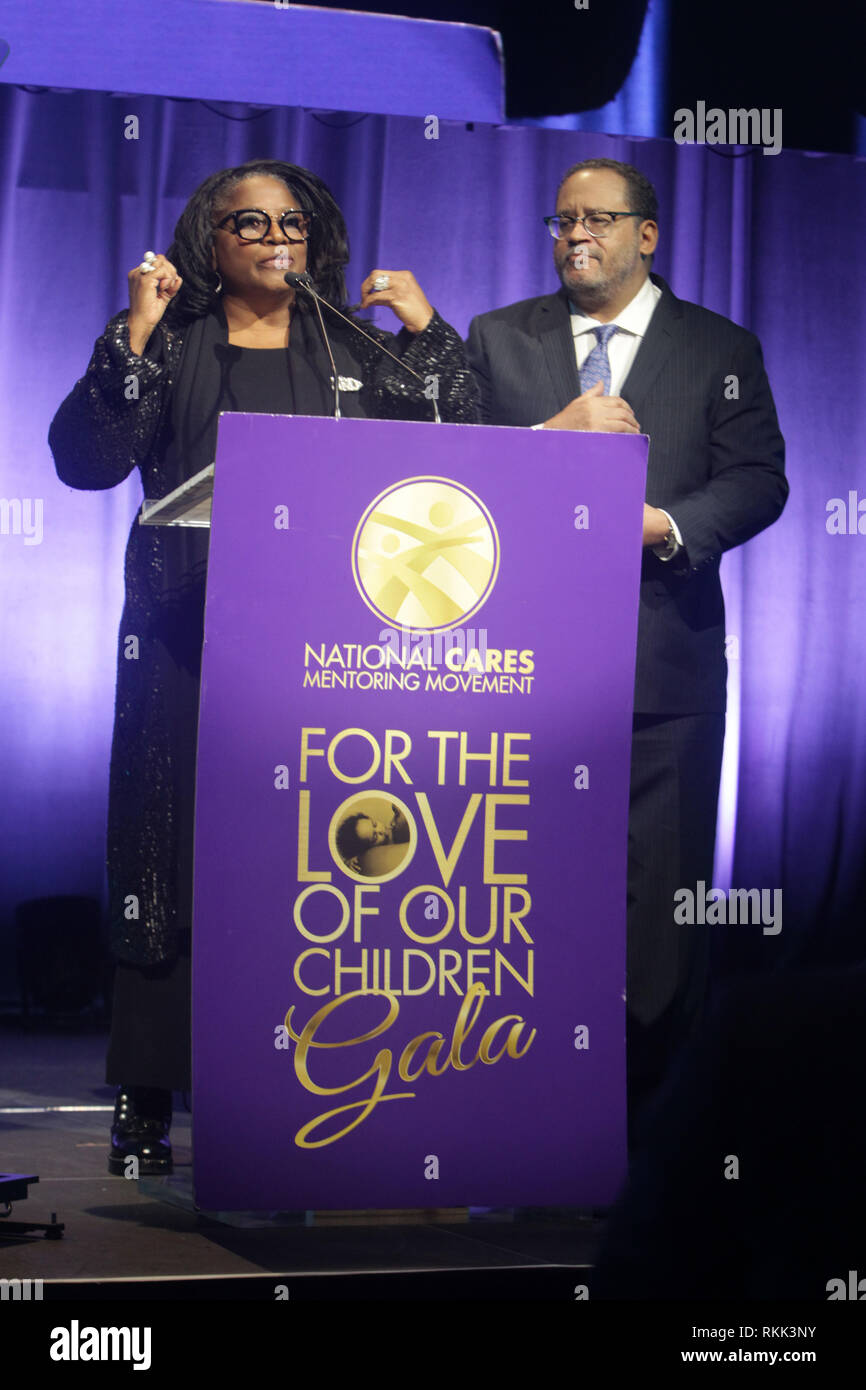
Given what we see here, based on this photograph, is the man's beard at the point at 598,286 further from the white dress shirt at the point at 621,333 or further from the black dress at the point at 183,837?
the black dress at the point at 183,837

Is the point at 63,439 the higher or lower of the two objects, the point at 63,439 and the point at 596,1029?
the higher

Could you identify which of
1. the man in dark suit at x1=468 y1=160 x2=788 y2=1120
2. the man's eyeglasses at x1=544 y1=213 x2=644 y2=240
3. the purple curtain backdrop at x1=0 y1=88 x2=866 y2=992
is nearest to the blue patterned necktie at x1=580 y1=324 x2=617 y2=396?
the man in dark suit at x1=468 y1=160 x2=788 y2=1120

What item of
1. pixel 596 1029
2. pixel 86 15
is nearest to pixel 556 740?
pixel 596 1029

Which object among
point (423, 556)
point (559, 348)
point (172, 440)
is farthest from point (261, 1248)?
point (559, 348)

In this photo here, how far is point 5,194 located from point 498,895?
318cm

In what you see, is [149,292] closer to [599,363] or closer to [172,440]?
[172,440]

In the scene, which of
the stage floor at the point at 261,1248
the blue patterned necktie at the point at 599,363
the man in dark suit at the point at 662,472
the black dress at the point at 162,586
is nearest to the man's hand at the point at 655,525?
the man in dark suit at the point at 662,472

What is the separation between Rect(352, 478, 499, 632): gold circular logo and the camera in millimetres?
1986

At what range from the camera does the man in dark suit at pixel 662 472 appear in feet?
9.45

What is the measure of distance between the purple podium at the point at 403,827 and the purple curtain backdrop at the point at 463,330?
8.96ft

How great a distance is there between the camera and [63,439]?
2570 millimetres

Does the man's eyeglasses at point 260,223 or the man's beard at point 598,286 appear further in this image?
the man's beard at point 598,286

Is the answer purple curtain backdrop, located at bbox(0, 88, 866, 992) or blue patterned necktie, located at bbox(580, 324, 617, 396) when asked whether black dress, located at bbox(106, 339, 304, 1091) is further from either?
purple curtain backdrop, located at bbox(0, 88, 866, 992)
